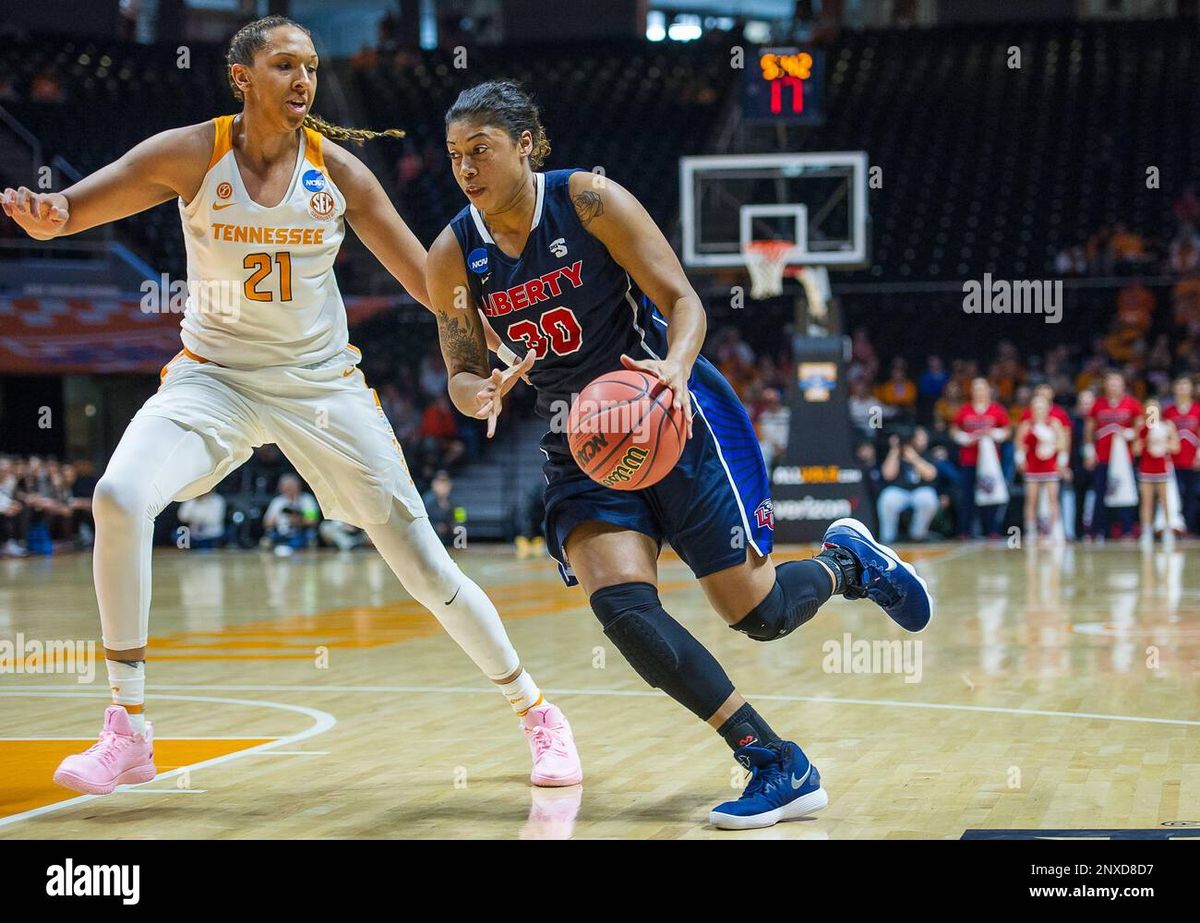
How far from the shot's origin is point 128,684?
443 centimetres

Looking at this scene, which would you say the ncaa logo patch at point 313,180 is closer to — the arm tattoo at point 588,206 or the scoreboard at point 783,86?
the arm tattoo at point 588,206

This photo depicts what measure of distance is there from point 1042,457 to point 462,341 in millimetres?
13077

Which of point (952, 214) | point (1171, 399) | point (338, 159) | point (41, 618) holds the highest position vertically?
point (952, 214)

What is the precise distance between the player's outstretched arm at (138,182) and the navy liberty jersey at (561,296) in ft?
2.71

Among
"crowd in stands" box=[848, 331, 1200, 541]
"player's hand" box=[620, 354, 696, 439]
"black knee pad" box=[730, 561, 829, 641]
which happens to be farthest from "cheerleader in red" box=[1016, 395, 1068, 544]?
"player's hand" box=[620, 354, 696, 439]

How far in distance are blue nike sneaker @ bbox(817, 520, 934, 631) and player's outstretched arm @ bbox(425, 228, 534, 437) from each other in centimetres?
127

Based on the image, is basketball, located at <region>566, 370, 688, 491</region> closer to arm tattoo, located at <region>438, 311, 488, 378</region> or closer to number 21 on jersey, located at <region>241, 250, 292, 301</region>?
arm tattoo, located at <region>438, 311, 488, 378</region>

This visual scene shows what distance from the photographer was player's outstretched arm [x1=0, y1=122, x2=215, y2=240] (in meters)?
4.40

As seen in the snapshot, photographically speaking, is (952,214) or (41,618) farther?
(952,214)

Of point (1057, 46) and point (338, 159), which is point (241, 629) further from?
point (1057, 46)

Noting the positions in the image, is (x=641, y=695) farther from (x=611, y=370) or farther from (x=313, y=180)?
(x=313, y=180)
